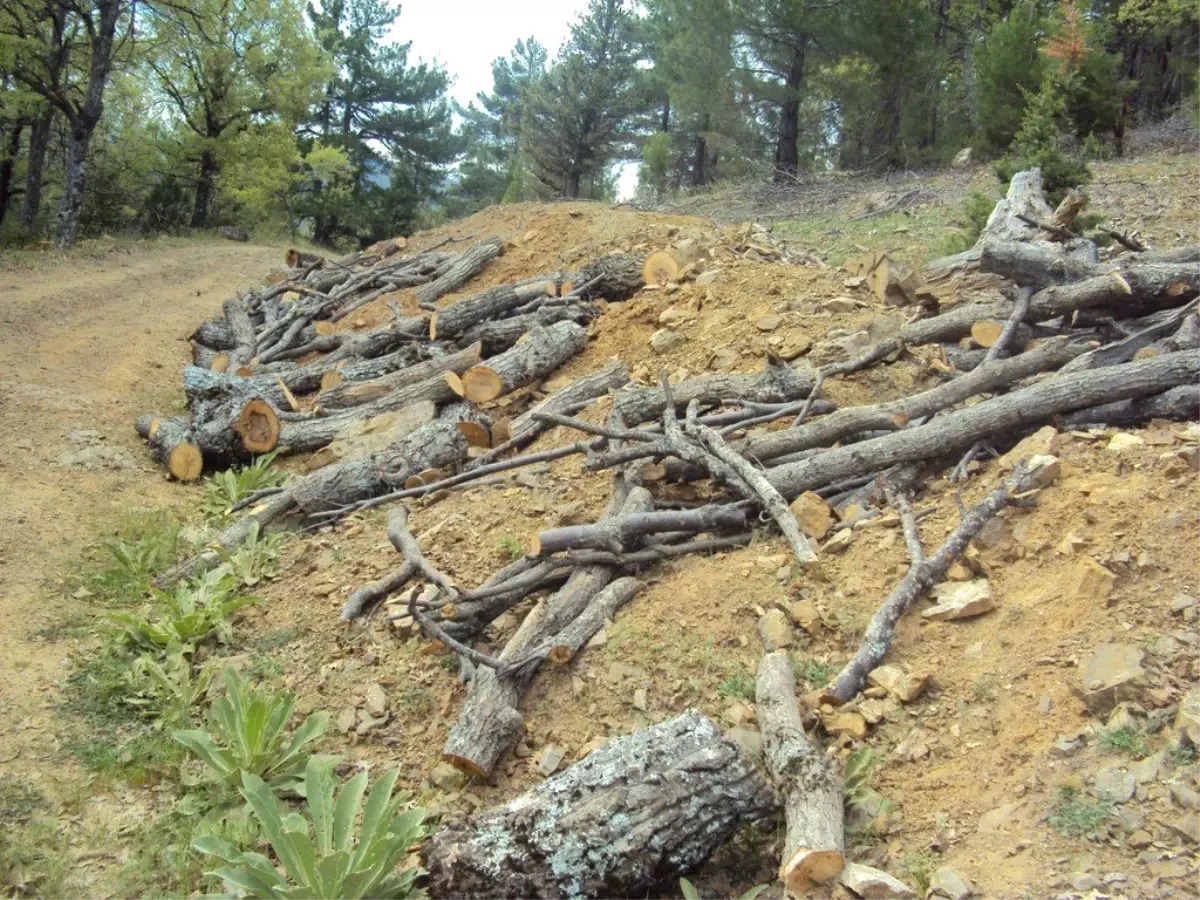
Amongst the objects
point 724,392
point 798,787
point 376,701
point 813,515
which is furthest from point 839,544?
point 376,701

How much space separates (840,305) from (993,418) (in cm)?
265

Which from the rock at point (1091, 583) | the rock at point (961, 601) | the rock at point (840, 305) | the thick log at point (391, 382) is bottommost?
the rock at point (961, 601)

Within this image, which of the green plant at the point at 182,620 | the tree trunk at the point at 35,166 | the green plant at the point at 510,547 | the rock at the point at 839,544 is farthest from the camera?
the tree trunk at the point at 35,166

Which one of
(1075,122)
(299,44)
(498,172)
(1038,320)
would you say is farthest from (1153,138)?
(498,172)

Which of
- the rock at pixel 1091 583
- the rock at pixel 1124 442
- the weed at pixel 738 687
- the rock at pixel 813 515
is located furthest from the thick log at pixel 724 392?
the rock at pixel 1091 583

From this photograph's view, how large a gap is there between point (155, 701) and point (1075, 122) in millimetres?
15880

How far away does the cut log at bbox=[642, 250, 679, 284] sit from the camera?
914 centimetres

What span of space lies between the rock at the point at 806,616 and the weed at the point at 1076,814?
130cm

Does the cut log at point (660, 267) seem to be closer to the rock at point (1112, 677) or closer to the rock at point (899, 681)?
the rock at point (899, 681)

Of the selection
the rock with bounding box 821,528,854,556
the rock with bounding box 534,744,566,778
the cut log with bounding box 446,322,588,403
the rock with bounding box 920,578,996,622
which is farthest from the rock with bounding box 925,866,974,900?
the cut log with bounding box 446,322,588,403

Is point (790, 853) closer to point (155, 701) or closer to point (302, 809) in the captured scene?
point (302, 809)

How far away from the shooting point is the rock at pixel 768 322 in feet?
23.2

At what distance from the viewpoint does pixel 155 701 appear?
4.55m

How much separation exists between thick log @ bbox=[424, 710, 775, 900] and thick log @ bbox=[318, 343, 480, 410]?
18.4 feet
